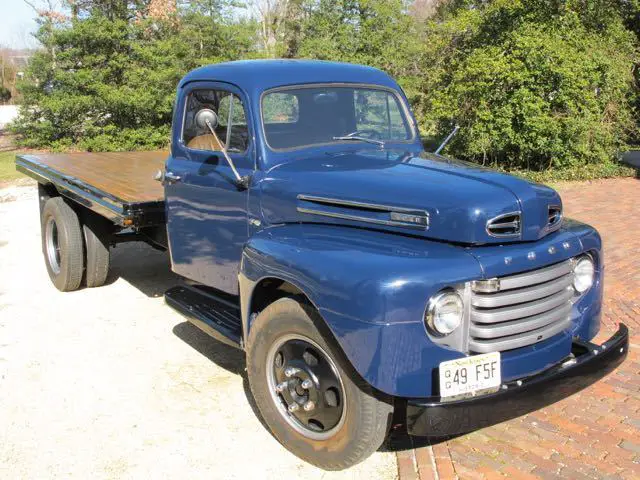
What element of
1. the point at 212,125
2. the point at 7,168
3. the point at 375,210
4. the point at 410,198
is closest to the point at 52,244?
the point at 212,125

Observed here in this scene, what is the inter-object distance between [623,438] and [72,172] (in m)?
5.56

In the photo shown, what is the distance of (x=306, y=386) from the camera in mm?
3100

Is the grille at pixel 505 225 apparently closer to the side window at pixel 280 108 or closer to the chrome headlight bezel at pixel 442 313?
the chrome headlight bezel at pixel 442 313

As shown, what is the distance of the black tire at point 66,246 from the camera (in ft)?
20.0

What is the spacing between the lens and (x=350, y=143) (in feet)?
13.2

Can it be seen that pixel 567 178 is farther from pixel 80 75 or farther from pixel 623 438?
pixel 80 75

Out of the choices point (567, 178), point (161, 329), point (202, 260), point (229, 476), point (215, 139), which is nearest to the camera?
point (229, 476)

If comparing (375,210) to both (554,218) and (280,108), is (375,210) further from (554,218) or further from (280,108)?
(280,108)

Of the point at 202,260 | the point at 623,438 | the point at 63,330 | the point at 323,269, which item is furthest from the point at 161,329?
the point at 623,438

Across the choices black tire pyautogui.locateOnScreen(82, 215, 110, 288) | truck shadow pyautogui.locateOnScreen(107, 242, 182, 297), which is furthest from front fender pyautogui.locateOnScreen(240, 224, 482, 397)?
black tire pyautogui.locateOnScreen(82, 215, 110, 288)

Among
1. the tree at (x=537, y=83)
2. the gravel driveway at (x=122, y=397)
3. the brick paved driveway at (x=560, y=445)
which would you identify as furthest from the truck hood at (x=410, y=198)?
the tree at (x=537, y=83)

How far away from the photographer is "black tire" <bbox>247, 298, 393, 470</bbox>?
2830 mm

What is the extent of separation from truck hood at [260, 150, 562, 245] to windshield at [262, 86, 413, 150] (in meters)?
0.20

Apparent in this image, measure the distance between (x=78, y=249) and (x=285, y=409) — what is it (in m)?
3.68
